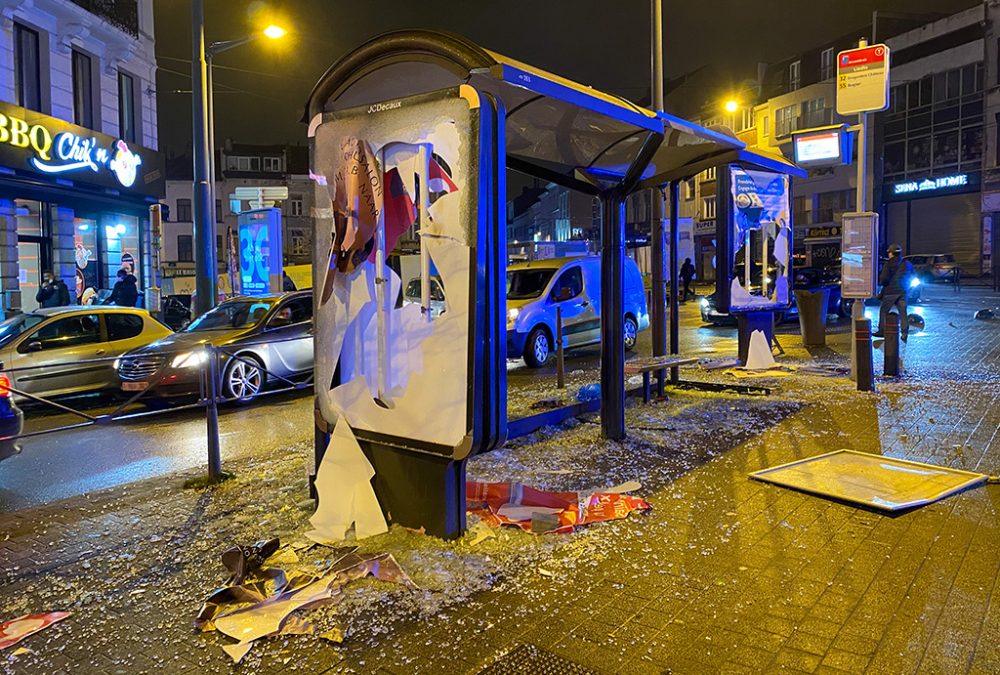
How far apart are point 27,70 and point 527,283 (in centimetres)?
1453

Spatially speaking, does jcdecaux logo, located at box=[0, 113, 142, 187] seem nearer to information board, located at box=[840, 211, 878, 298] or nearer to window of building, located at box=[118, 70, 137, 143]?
window of building, located at box=[118, 70, 137, 143]

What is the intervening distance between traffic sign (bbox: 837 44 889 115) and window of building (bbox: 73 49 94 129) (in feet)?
65.1

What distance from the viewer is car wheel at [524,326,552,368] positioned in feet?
45.6

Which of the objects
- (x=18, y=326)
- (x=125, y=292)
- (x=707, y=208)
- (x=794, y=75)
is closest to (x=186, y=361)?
(x=18, y=326)

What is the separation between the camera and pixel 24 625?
3.89 meters

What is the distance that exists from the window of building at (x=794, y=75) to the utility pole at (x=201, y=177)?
4706cm

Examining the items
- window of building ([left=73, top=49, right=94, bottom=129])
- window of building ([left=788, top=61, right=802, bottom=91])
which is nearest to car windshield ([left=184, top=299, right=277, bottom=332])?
window of building ([left=73, top=49, right=94, bottom=129])

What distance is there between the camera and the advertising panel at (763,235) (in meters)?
11.1

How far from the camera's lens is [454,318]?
4.62m

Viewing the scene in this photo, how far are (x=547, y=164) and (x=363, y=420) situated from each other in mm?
3742

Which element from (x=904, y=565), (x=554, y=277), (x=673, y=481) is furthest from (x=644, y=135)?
(x=554, y=277)

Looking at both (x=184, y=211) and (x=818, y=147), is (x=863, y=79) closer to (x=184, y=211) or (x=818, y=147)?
(x=818, y=147)

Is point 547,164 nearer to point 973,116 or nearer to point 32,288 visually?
point 32,288

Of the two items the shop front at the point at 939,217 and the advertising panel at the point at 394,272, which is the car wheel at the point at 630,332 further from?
the shop front at the point at 939,217
